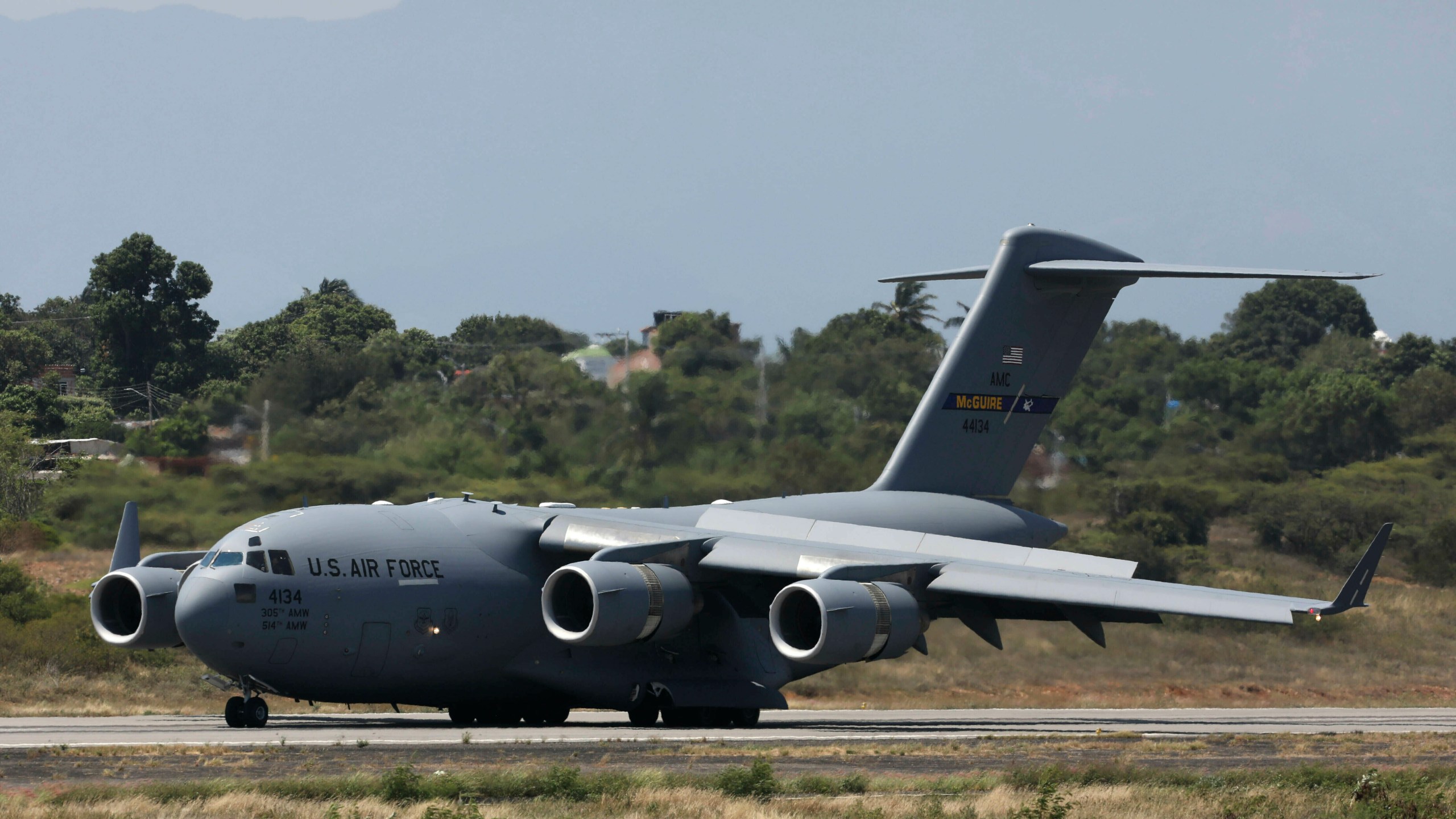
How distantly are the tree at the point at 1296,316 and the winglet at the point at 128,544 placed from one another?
217ft

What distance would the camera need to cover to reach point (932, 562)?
57.2 feet

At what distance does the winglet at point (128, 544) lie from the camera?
18.9 metres

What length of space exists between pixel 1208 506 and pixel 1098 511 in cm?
519

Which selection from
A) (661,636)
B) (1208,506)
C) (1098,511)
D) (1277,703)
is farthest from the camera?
(1208,506)

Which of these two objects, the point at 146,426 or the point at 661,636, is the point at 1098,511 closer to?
the point at 661,636

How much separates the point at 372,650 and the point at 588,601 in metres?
2.36

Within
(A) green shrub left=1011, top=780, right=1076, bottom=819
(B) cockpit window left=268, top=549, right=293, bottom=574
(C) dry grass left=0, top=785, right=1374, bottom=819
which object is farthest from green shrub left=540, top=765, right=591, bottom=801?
(B) cockpit window left=268, top=549, right=293, bottom=574

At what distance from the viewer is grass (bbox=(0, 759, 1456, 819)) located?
10.3m

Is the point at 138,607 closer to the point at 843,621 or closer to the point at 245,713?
the point at 245,713

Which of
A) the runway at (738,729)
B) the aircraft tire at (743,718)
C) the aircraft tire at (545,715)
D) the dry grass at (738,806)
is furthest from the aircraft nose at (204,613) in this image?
the aircraft tire at (743,718)

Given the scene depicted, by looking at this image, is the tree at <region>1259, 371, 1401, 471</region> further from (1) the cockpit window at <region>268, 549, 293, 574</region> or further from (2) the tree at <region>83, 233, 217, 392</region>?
(2) the tree at <region>83, 233, 217, 392</region>

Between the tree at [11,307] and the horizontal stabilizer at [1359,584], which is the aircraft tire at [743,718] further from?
Answer: the tree at [11,307]

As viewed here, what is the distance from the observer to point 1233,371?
42.3 m

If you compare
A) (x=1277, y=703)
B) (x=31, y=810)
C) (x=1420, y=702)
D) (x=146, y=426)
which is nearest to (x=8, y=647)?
(x=146, y=426)
